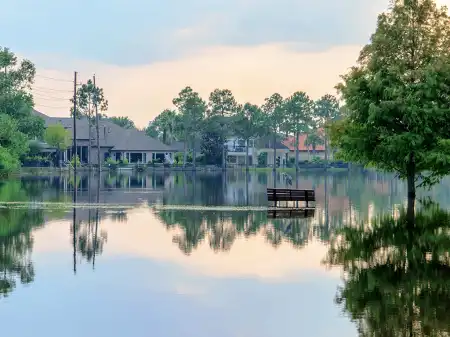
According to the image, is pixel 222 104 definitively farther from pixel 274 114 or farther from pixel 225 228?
pixel 225 228

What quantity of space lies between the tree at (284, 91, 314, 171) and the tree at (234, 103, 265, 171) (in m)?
6.06

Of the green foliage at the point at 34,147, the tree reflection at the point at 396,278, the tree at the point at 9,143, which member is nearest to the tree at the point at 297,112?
the green foliage at the point at 34,147

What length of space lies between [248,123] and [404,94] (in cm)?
10596

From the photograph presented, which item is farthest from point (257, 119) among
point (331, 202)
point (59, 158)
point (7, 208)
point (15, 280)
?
point (15, 280)

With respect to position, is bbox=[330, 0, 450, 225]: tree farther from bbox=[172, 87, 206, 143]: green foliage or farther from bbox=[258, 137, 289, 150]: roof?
bbox=[258, 137, 289, 150]: roof

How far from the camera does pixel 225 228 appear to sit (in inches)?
1110

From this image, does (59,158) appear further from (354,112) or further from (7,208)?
(354,112)

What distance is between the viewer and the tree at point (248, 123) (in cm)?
13575

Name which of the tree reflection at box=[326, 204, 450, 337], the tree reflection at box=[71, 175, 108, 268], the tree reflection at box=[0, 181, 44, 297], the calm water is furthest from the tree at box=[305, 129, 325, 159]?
the tree reflection at box=[326, 204, 450, 337]

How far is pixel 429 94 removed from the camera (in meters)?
29.7

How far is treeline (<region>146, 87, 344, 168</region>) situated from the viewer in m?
130

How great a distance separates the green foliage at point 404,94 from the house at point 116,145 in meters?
93.3

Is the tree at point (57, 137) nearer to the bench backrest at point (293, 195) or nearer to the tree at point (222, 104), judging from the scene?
the tree at point (222, 104)

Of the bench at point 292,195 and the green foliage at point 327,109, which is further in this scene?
the green foliage at point 327,109
